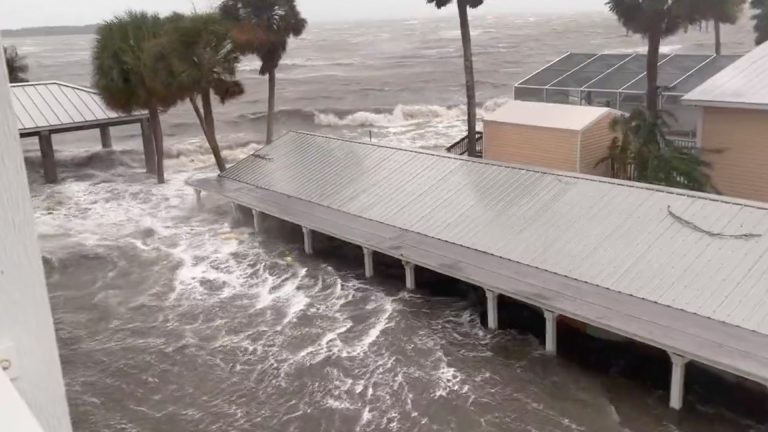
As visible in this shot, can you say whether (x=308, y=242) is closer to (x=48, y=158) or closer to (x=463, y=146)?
(x=463, y=146)

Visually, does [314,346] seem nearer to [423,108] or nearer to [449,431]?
[449,431]

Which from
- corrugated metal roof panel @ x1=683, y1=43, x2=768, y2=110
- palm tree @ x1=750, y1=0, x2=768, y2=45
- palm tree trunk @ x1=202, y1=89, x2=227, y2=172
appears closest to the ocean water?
palm tree trunk @ x1=202, y1=89, x2=227, y2=172

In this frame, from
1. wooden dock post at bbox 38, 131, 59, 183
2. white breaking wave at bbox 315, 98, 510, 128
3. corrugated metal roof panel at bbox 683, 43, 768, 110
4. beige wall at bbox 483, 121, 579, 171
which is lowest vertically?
white breaking wave at bbox 315, 98, 510, 128

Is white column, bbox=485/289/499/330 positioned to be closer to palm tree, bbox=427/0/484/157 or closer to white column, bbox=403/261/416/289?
white column, bbox=403/261/416/289

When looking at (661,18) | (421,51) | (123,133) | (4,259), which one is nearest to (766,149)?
(661,18)

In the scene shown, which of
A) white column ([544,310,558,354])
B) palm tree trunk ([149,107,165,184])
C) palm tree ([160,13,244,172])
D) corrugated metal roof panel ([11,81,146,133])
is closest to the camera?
white column ([544,310,558,354])

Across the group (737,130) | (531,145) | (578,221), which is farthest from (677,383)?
(531,145)
